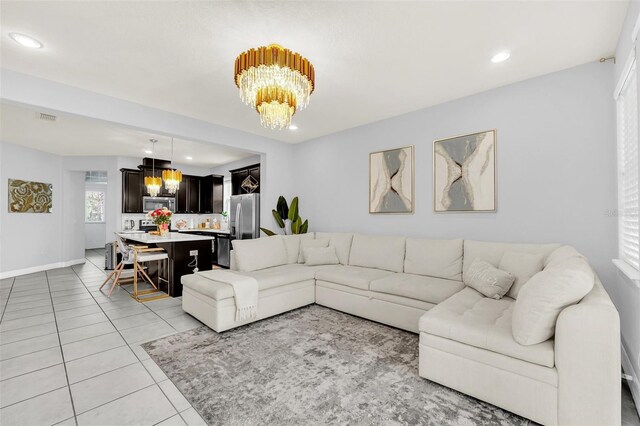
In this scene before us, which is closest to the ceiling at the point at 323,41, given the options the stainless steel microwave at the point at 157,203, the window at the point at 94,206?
the stainless steel microwave at the point at 157,203

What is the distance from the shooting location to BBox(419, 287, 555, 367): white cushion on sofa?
1703 millimetres

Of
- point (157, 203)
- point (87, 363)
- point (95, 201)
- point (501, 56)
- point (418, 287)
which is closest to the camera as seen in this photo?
→ point (87, 363)

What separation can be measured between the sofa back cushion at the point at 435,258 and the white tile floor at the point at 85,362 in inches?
109

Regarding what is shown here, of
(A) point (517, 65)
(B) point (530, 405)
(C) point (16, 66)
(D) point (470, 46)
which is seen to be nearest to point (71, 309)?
(C) point (16, 66)

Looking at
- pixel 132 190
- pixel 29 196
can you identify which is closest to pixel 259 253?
pixel 132 190

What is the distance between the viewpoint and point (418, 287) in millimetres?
3006

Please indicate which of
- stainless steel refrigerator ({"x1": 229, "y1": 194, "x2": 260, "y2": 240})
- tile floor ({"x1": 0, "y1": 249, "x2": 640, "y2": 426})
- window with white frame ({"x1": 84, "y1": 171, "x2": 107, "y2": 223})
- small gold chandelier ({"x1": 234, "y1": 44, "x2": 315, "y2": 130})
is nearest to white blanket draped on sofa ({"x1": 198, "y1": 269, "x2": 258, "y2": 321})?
tile floor ({"x1": 0, "y1": 249, "x2": 640, "y2": 426})

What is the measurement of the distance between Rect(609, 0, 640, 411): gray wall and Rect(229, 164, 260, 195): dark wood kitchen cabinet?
5.66 m

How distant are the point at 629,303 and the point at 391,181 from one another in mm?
2791

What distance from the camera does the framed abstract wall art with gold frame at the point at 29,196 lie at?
229 inches

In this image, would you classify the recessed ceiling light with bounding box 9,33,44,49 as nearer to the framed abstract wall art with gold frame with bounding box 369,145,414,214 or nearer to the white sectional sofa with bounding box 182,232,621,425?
the white sectional sofa with bounding box 182,232,621,425

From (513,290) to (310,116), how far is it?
3435 millimetres

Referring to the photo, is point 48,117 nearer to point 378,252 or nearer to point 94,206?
point 378,252

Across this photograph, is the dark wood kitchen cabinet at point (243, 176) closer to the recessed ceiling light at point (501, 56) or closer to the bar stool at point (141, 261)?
the bar stool at point (141, 261)
